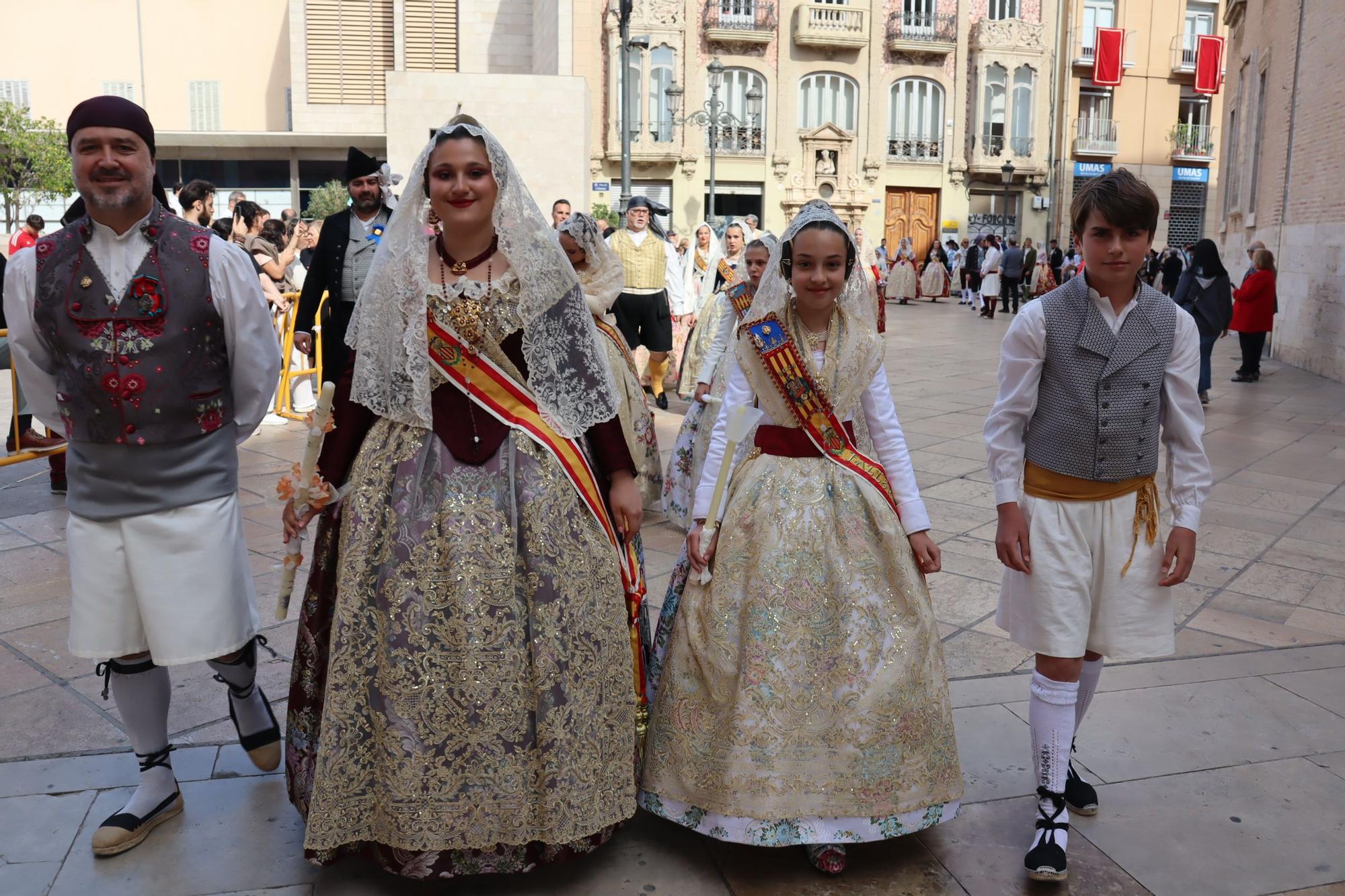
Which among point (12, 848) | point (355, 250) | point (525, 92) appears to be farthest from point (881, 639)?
point (525, 92)

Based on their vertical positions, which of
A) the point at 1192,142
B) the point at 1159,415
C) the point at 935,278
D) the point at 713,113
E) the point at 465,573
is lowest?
the point at 935,278

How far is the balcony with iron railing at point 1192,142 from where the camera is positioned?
35.5m

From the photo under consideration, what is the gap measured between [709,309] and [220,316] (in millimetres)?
5865

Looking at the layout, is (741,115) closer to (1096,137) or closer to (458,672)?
(1096,137)

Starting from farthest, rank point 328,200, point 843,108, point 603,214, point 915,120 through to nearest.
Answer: point 915,120 < point 843,108 < point 328,200 < point 603,214

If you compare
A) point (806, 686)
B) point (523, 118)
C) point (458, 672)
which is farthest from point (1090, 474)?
point (523, 118)

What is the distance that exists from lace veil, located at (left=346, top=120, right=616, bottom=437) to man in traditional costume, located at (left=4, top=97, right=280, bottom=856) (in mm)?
413

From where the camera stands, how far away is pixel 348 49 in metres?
33.3

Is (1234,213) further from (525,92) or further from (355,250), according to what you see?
(355,250)

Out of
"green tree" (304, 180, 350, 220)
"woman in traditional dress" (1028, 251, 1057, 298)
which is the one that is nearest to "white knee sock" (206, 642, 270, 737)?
"woman in traditional dress" (1028, 251, 1057, 298)

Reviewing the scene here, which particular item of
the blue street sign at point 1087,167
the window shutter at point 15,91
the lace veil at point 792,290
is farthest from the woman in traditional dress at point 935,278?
the window shutter at point 15,91

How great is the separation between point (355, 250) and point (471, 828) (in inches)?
162

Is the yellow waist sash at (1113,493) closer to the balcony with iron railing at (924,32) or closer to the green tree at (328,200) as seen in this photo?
the green tree at (328,200)

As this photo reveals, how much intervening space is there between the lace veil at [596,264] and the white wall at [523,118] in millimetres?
15159
